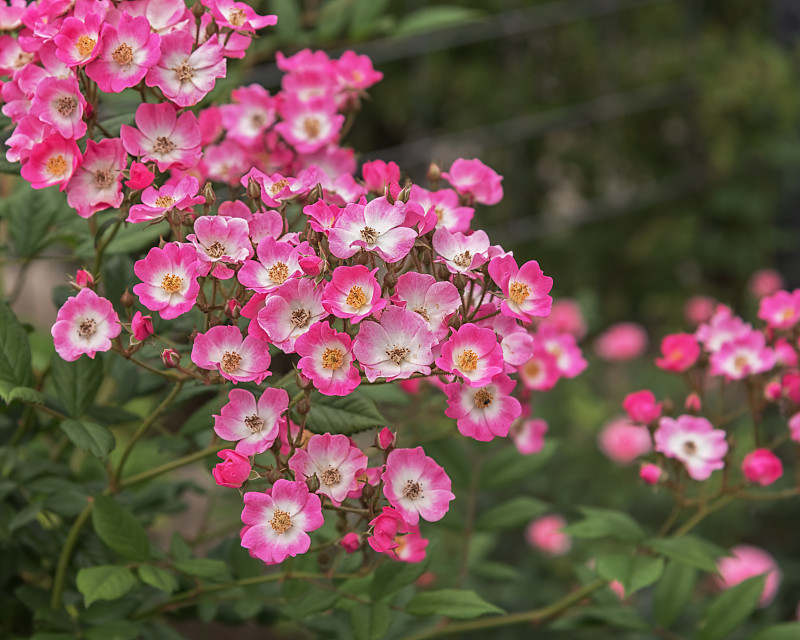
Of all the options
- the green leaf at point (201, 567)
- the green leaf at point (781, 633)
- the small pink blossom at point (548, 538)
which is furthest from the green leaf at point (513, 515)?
the small pink blossom at point (548, 538)

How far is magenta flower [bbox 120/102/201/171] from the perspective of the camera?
678 mm

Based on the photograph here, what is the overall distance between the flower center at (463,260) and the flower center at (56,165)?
11.4 inches

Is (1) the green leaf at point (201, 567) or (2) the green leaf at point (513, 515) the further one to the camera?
(2) the green leaf at point (513, 515)

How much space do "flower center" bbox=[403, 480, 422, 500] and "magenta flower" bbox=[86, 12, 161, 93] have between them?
0.34 m

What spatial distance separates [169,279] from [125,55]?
17cm

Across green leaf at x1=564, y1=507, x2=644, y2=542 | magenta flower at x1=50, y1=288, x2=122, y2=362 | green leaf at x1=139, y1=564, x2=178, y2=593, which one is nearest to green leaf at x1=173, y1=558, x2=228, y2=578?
green leaf at x1=139, y1=564, x2=178, y2=593

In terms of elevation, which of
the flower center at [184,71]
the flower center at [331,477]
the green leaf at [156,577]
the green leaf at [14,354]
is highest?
the flower center at [184,71]

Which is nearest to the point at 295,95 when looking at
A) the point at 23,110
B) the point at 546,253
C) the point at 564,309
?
the point at 23,110

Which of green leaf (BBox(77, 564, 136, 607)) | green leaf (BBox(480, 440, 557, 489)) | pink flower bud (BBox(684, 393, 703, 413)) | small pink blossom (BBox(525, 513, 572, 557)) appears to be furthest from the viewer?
small pink blossom (BBox(525, 513, 572, 557))

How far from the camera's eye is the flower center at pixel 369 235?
2.00 ft

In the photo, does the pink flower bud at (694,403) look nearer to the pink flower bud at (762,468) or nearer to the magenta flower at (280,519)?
the pink flower bud at (762,468)

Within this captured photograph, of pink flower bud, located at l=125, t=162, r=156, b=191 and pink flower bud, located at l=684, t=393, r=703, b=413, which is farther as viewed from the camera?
pink flower bud, located at l=684, t=393, r=703, b=413

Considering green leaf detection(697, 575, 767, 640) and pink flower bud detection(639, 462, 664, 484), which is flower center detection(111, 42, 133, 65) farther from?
green leaf detection(697, 575, 767, 640)

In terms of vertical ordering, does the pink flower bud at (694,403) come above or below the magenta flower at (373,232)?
below
